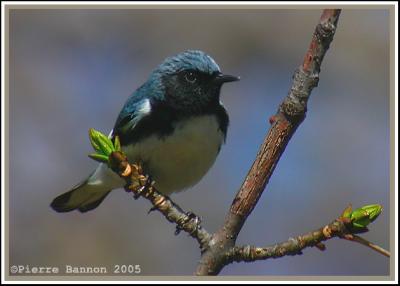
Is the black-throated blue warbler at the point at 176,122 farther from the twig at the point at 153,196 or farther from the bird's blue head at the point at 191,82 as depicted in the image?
the twig at the point at 153,196

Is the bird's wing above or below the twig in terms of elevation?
above

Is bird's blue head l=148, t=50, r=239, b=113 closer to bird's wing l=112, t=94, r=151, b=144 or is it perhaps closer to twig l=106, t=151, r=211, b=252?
bird's wing l=112, t=94, r=151, b=144

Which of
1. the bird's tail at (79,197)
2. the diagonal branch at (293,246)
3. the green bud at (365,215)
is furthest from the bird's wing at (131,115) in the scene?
the green bud at (365,215)

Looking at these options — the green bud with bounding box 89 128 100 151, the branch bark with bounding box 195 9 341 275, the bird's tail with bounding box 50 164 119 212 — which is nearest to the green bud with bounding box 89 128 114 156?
the green bud with bounding box 89 128 100 151

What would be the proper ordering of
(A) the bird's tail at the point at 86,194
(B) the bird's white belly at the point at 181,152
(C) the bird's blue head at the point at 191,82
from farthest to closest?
(A) the bird's tail at the point at 86,194
(C) the bird's blue head at the point at 191,82
(B) the bird's white belly at the point at 181,152

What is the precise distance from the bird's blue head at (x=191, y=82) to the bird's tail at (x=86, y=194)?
0.64 metres

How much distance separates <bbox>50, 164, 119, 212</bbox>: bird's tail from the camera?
125 inches

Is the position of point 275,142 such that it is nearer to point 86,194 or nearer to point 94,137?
point 94,137

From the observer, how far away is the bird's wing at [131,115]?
2.62 meters

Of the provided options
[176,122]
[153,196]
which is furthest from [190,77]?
[153,196]

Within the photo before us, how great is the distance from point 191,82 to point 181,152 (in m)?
0.41

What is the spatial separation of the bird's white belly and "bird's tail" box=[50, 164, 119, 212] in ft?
1.61

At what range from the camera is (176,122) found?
8.59ft

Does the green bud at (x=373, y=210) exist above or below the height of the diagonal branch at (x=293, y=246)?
above
